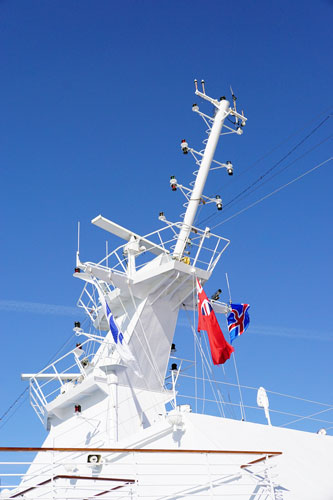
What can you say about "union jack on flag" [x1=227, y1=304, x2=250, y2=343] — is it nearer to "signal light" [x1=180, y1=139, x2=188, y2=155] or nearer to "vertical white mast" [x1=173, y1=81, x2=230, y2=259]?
"vertical white mast" [x1=173, y1=81, x2=230, y2=259]

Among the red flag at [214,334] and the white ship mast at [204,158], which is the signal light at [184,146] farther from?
the red flag at [214,334]

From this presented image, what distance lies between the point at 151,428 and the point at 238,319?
5.24 metres

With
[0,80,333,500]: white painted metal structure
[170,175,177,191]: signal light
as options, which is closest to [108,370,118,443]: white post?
[0,80,333,500]: white painted metal structure

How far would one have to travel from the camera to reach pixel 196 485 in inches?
410

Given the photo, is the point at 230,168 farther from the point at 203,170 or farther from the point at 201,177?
the point at 201,177

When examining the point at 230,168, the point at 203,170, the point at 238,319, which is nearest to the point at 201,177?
the point at 203,170

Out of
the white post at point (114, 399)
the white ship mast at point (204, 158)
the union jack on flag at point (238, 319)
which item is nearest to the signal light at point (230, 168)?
the white ship mast at point (204, 158)

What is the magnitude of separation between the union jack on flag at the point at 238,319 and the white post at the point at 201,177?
238 cm

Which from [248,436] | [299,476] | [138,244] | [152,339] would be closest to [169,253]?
[138,244]

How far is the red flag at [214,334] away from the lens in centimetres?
1383

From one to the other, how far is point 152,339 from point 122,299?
1.58 m

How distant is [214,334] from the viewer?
46.0ft

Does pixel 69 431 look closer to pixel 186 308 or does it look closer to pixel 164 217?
pixel 186 308

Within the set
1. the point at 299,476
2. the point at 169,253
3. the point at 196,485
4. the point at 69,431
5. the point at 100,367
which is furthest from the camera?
the point at 169,253
